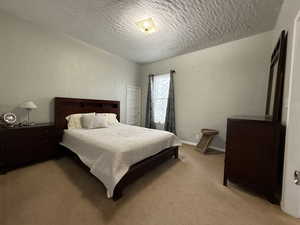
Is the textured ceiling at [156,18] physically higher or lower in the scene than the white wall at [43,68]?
higher

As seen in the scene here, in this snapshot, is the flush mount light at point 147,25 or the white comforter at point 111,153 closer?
the white comforter at point 111,153

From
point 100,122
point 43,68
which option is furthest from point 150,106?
point 43,68

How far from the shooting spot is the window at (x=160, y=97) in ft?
14.3

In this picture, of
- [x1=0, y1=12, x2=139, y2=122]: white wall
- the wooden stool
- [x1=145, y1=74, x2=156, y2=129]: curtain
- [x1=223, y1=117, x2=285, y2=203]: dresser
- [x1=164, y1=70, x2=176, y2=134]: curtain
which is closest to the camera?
[x1=223, y1=117, x2=285, y2=203]: dresser

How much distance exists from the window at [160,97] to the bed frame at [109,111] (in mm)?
1360

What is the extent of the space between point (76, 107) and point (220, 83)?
3.78 m

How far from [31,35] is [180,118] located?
4.11 metres

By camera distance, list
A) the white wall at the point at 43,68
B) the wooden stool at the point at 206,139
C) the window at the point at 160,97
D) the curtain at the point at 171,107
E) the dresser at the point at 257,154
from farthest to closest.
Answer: the window at the point at 160,97 < the curtain at the point at 171,107 < the wooden stool at the point at 206,139 < the white wall at the point at 43,68 < the dresser at the point at 257,154

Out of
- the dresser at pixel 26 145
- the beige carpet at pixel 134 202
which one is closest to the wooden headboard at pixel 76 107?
the dresser at pixel 26 145

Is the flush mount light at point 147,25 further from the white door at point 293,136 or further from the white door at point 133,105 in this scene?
the white door at point 133,105

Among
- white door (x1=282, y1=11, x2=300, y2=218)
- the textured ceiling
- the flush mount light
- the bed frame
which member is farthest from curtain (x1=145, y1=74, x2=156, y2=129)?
white door (x1=282, y1=11, x2=300, y2=218)

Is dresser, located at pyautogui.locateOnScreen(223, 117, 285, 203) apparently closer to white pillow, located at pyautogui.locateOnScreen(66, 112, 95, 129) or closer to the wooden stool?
the wooden stool

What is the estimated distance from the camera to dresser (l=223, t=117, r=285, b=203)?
149 cm

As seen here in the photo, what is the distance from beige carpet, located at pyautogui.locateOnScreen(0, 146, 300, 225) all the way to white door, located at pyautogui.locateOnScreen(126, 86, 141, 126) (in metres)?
2.83
